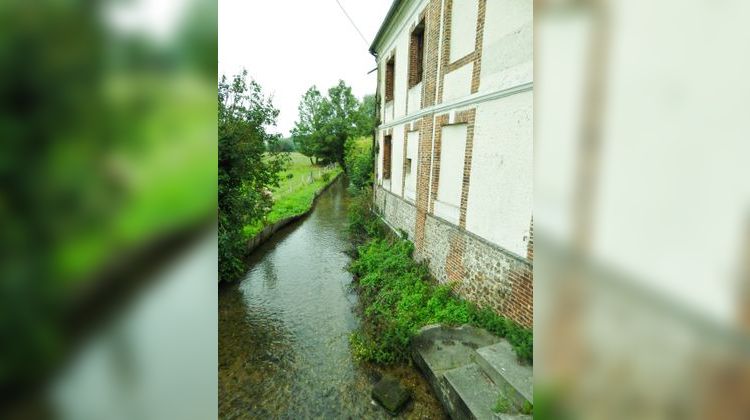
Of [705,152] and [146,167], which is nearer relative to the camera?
[705,152]

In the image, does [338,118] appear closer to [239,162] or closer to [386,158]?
[386,158]

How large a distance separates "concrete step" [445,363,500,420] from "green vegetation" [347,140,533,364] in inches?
22.7

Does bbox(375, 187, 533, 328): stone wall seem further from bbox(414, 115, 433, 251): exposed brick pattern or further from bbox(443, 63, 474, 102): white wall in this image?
bbox(443, 63, 474, 102): white wall

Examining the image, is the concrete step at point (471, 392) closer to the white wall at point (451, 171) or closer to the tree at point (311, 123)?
the white wall at point (451, 171)

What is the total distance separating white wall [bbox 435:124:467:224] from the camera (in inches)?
254

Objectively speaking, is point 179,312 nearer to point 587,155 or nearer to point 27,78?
point 27,78

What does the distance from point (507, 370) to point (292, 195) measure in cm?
1643

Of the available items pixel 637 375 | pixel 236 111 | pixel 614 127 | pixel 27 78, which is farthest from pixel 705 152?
pixel 236 111

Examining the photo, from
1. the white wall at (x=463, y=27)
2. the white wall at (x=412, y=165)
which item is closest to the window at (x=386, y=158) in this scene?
the white wall at (x=412, y=165)

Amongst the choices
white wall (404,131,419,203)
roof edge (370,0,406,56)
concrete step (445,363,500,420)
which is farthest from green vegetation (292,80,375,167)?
concrete step (445,363,500,420)

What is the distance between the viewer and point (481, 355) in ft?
14.7

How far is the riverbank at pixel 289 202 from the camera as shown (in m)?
10.7

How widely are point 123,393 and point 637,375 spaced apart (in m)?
0.85

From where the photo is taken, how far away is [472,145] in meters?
5.91
